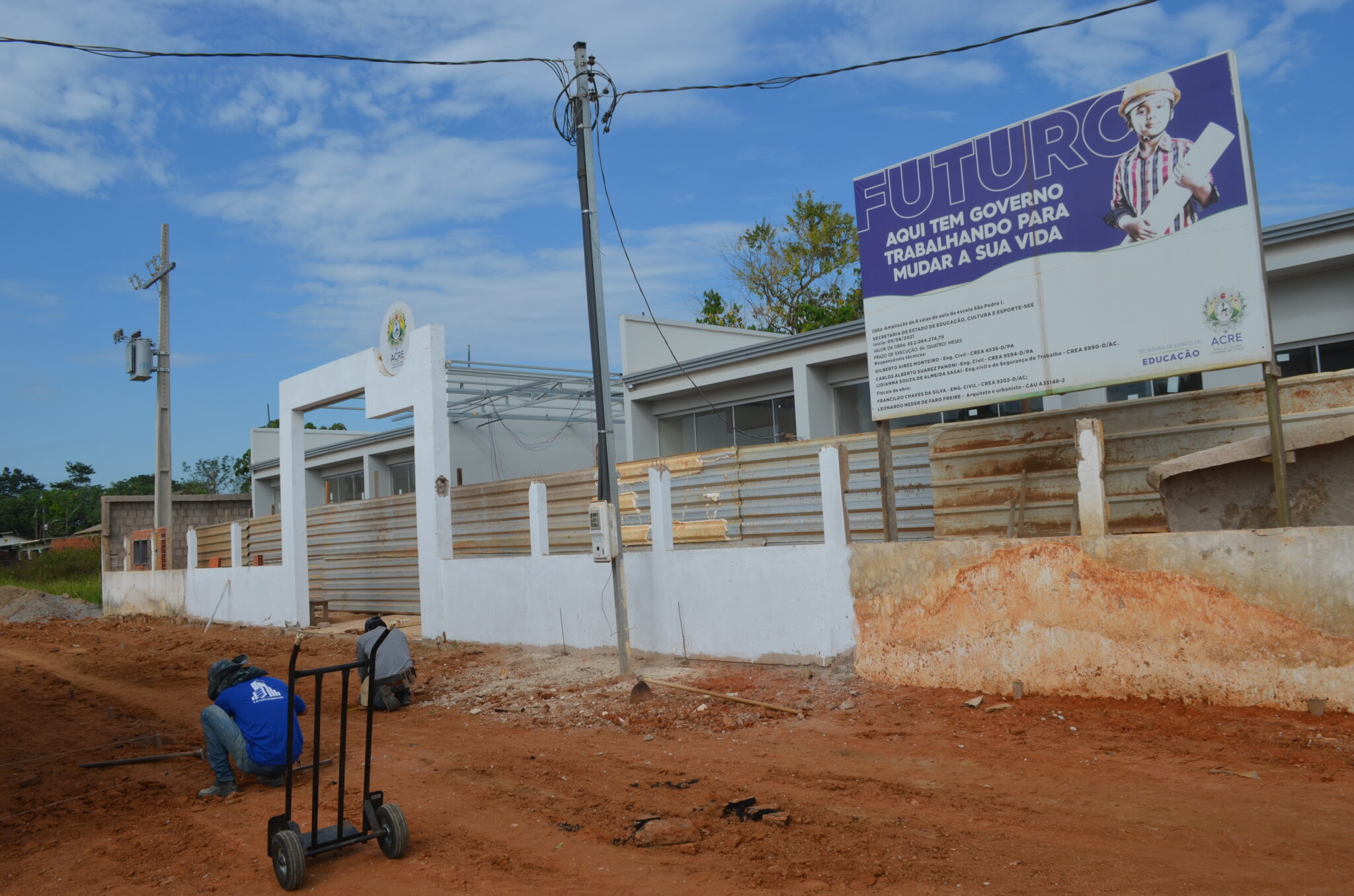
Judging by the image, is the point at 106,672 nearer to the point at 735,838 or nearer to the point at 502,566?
the point at 502,566

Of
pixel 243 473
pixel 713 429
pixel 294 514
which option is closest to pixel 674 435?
pixel 713 429

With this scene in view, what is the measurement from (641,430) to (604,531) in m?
10.2

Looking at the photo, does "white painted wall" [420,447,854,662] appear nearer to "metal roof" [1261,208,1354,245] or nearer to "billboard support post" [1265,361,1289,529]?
"billboard support post" [1265,361,1289,529]

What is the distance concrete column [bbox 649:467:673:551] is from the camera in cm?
1186

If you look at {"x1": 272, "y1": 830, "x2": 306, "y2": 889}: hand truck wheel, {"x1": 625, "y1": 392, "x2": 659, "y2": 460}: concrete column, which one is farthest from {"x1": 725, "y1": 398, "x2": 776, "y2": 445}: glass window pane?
{"x1": 272, "y1": 830, "x2": 306, "y2": 889}: hand truck wheel

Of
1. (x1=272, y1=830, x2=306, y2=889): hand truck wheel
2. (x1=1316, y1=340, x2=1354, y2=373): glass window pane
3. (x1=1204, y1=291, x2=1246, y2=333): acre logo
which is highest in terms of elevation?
(x1=1316, y1=340, x2=1354, y2=373): glass window pane

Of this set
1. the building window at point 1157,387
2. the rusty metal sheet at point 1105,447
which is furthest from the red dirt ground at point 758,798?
the building window at point 1157,387

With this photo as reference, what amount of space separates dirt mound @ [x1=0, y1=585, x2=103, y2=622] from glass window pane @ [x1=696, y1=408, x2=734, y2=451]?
61.9 feet

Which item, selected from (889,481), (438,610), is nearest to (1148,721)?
(889,481)

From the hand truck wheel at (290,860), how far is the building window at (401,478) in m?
24.0

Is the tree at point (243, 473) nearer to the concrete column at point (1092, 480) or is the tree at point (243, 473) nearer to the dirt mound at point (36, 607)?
the dirt mound at point (36, 607)

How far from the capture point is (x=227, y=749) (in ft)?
24.9

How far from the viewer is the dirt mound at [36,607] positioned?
2720cm

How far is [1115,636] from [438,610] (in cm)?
1040
